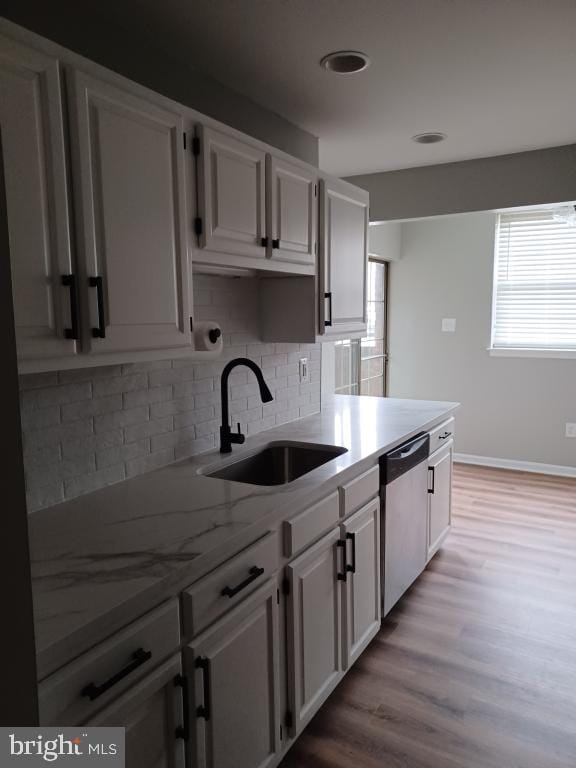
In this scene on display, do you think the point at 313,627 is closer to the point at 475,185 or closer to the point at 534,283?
the point at 475,185

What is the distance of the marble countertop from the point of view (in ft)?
3.63

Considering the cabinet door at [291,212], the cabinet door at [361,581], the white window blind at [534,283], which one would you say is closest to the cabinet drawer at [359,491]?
the cabinet door at [361,581]

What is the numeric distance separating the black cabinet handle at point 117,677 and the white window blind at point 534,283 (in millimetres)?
4705

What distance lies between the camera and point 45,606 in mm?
1116

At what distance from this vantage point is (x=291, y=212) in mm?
2299

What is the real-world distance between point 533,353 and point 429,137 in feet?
8.57

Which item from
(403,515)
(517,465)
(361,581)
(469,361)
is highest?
(469,361)

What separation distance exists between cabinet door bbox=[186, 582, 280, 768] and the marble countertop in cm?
20

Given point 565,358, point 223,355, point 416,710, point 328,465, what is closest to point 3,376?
point 328,465

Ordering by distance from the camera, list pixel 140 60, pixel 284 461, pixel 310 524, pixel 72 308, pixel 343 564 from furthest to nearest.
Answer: pixel 284 461 < pixel 343 564 < pixel 140 60 < pixel 310 524 < pixel 72 308

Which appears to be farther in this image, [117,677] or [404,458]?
[404,458]

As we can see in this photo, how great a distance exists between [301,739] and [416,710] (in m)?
0.46

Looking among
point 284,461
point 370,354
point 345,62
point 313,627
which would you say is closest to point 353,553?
point 313,627

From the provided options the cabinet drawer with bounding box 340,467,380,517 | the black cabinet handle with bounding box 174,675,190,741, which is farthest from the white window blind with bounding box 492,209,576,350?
the black cabinet handle with bounding box 174,675,190,741
